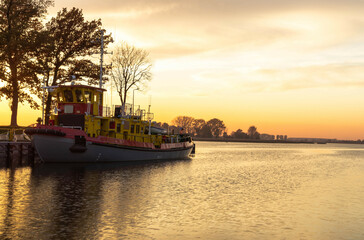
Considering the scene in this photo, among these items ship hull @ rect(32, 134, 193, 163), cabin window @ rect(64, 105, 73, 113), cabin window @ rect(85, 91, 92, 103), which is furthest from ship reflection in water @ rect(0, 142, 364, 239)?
cabin window @ rect(85, 91, 92, 103)

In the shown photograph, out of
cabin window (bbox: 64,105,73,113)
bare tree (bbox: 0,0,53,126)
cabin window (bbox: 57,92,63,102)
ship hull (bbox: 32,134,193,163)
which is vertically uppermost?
bare tree (bbox: 0,0,53,126)

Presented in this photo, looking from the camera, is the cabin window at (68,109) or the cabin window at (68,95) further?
the cabin window at (68,95)

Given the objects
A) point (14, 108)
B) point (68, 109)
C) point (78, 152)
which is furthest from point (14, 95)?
point (78, 152)

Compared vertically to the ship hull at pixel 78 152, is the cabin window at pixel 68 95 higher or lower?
higher

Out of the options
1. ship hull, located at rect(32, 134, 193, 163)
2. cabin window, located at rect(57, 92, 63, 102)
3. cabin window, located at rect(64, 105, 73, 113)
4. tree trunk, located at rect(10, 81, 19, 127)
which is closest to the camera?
ship hull, located at rect(32, 134, 193, 163)

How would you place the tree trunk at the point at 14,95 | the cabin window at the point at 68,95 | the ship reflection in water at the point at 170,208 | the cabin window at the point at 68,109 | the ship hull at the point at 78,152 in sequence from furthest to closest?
the tree trunk at the point at 14,95
the cabin window at the point at 68,95
the cabin window at the point at 68,109
the ship hull at the point at 78,152
the ship reflection in water at the point at 170,208

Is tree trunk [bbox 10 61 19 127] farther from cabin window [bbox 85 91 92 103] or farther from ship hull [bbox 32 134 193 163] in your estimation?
ship hull [bbox 32 134 193 163]

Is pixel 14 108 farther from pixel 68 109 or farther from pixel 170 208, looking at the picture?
pixel 170 208

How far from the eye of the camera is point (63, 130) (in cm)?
3350

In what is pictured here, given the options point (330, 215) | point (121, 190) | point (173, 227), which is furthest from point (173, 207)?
point (330, 215)

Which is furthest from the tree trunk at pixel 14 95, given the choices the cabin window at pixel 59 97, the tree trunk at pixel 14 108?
the cabin window at pixel 59 97

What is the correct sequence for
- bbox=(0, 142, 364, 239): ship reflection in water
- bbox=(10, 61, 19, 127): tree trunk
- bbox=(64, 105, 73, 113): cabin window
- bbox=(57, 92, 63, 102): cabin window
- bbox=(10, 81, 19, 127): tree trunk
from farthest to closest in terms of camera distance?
bbox=(10, 81, 19, 127): tree trunk < bbox=(10, 61, 19, 127): tree trunk < bbox=(57, 92, 63, 102): cabin window < bbox=(64, 105, 73, 113): cabin window < bbox=(0, 142, 364, 239): ship reflection in water

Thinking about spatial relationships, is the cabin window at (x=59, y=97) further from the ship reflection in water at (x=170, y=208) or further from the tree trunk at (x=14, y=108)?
the ship reflection in water at (x=170, y=208)

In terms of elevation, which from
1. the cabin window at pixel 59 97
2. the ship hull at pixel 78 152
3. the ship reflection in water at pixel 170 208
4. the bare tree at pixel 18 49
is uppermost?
the bare tree at pixel 18 49
